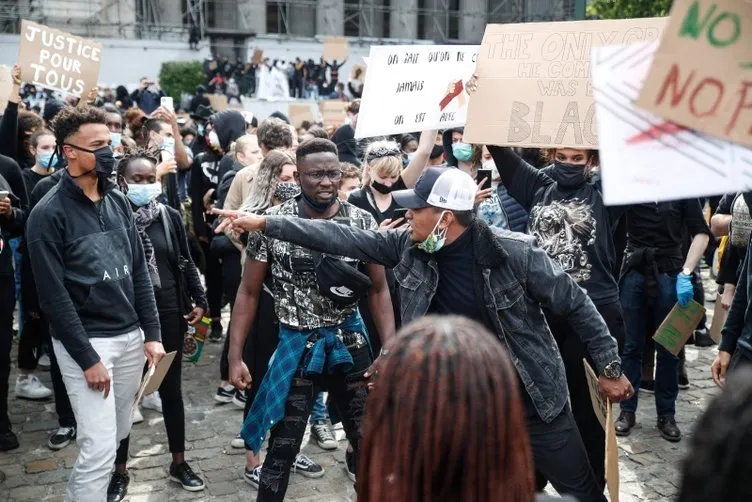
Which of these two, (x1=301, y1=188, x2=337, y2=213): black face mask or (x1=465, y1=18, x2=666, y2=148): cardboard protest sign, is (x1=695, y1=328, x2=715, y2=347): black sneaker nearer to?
(x1=465, y1=18, x2=666, y2=148): cardboard protest sign

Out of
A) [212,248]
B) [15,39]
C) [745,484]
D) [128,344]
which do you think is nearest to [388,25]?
[15,39]

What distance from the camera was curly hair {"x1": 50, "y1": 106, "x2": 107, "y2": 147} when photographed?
4.03 meters

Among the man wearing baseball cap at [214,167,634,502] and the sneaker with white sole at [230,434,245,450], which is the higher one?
the man wearing baseball cap at [214,167,634,502]

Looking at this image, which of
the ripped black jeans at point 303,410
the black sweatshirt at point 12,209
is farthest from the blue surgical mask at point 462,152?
the black sweatshirt at point 12,209

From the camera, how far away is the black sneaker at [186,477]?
4.89m

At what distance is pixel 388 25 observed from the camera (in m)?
43.1

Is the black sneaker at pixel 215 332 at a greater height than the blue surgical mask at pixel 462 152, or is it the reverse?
the blue surgical mask at pixel 462 152

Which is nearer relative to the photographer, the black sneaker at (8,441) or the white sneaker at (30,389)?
the black sneaker at (8,441)

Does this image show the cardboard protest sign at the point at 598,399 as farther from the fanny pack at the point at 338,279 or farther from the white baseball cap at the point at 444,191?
the fanny pack at the point at 338,279

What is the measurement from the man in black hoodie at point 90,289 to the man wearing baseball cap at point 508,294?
857mm

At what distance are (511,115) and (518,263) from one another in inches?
50.9

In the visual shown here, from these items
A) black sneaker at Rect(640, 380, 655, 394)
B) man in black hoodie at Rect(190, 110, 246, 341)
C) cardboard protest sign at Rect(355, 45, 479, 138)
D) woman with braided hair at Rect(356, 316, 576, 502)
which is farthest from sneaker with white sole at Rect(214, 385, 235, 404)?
woman with braided hair at Rect(356, 316, 576, 502)

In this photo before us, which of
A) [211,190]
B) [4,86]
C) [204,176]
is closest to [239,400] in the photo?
[211,190]

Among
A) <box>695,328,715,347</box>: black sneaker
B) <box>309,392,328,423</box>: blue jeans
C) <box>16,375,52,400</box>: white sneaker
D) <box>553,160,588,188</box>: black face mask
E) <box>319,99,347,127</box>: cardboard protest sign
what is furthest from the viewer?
<box>319,99,347,127</box>: cardboard protest sign
